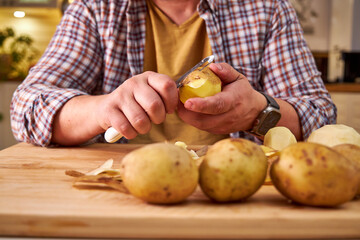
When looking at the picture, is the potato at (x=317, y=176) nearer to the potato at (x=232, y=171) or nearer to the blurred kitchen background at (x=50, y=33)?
the potato at (x=232, y=171)

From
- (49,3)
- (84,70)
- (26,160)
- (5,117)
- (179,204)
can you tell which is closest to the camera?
(179,204)

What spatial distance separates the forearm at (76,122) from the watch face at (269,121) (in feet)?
1.17

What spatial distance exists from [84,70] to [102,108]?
0.45 meters

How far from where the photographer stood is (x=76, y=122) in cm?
89

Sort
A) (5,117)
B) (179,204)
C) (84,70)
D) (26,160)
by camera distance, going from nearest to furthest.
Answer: (179,204)
(26,160)
(84,70)
(5,117)

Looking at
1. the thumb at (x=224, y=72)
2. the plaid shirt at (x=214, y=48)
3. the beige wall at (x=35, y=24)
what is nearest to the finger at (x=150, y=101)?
the thumb at (x=224, y=72)

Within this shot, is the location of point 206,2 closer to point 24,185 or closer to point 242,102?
point 242,102

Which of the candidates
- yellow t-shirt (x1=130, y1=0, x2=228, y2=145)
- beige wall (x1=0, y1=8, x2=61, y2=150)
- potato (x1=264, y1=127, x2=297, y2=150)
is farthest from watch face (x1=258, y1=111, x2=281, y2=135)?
beige wall (x1=0, y1=8, x2=61, y2=150)

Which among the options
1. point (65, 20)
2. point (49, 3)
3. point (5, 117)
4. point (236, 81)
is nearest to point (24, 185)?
point (236, 81)

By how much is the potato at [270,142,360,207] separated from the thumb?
335mm

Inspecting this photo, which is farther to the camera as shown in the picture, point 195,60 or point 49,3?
point 49,3

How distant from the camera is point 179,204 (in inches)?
18.0

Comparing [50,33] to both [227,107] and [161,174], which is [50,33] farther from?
[161,174]

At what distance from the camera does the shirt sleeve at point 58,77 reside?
3.09 ft
